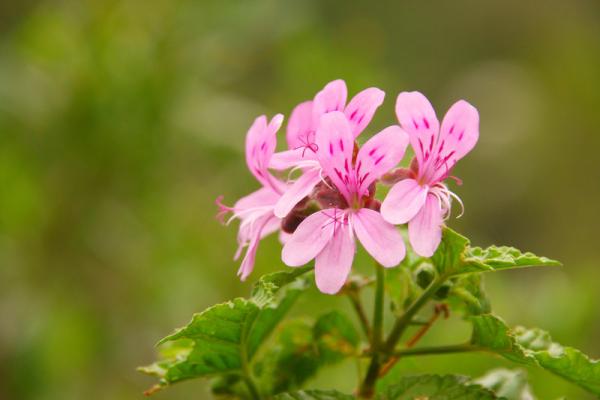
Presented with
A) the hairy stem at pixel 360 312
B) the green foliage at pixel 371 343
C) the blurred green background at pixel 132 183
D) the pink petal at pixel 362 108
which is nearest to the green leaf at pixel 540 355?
the green foliage at pixel 371 343

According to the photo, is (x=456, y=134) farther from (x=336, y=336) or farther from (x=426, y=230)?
(x=336, y=336)

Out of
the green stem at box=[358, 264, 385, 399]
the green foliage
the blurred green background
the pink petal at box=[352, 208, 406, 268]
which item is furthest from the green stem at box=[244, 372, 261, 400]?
the blurred green background

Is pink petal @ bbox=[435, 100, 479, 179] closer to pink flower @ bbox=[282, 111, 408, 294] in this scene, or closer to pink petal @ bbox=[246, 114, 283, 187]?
pink flower @ bbox=[282, 111, 408, 294]

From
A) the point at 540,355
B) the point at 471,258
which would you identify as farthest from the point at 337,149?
the point at 540,355

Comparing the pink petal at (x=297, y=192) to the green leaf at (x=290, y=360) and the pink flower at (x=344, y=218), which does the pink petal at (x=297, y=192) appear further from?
the green leaf at (x=290, y=360)

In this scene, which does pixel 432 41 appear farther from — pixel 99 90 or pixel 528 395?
pixel 528 395
